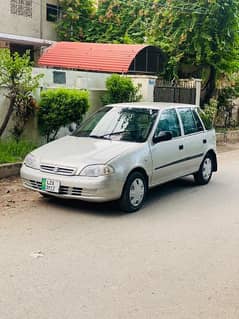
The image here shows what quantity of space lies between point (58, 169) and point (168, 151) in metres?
2.05

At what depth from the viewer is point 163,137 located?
25.5 feet

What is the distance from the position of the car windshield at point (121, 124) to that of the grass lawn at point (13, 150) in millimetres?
1772

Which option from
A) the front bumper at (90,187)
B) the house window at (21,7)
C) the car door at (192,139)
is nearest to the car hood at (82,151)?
the front bumper at (90,187)

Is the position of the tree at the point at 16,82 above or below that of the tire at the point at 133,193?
above

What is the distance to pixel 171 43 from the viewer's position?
17562 mm

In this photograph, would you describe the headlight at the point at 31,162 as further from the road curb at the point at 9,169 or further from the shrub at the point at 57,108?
the shrub at the point at 57,108

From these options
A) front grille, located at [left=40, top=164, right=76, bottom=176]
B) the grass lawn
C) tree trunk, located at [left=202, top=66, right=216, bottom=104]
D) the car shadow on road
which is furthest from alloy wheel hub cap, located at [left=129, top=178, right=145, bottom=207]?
tree trunk, located at [left=202, top=66, right=216, bottom=104]

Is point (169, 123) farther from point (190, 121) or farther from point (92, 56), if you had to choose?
point (92, 56)

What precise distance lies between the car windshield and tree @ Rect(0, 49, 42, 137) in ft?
7.22

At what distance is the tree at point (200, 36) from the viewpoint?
16.6 metres

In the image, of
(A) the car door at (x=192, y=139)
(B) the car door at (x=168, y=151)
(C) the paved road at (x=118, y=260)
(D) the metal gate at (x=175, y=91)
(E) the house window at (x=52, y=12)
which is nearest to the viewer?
(C) the paved road at (x=118, y=260)

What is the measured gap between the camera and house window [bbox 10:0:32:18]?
21.4 m

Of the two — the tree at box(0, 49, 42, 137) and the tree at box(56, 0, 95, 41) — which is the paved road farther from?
the tree at box(56, 0, 95, 41)

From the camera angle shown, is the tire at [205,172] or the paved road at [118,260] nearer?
the paved road at [118,260]
